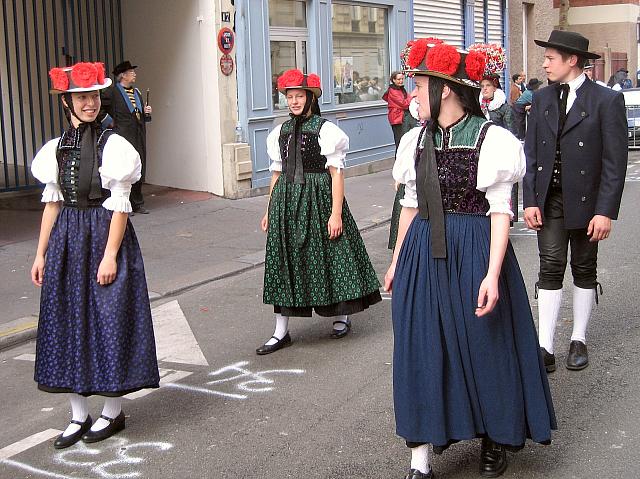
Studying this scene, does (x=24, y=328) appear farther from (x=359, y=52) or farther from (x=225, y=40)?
(x=359, y=52)

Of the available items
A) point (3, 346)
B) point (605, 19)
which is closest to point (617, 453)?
point (3, 346)

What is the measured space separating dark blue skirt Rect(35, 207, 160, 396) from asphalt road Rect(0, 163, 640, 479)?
13.8 inches

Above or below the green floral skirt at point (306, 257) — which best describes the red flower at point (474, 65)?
above

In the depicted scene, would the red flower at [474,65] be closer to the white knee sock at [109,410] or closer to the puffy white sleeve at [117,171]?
the puffy white sleeve at [117,171]

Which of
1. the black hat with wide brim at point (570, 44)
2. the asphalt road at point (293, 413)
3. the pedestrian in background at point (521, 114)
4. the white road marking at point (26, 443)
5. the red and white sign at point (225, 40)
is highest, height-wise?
the red and white sign at point (225, 40)

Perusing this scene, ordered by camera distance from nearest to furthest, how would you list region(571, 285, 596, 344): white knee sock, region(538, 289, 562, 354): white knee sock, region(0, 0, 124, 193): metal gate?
1. region(538, 289, 562, 354): white knee sock
2. region(571, 285, 596, 344): white knee sock
3. region(0, 0, 124, 193): metal gate

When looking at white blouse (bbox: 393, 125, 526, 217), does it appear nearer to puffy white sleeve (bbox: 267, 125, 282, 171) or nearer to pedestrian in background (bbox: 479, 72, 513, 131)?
puffy white sleeve (bbox: 267, 125, 282, 171)

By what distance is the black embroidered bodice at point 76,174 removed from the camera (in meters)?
4.44

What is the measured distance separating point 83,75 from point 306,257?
2.19 m

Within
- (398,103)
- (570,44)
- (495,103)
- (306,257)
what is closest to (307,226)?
(306,257)

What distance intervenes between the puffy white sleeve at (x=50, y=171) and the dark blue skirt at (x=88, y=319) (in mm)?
107

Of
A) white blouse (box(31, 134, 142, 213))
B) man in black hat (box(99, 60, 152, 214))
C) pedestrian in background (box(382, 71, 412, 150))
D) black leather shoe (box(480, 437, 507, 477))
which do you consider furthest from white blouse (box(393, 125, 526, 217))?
pedestrian in background (box(382, 71, 412, 150))

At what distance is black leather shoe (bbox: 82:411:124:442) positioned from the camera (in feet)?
15.0

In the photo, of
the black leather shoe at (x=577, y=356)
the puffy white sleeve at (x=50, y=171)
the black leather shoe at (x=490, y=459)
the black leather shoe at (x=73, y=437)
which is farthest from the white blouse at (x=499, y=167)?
the black leather shoe at (x=73, y=437)
